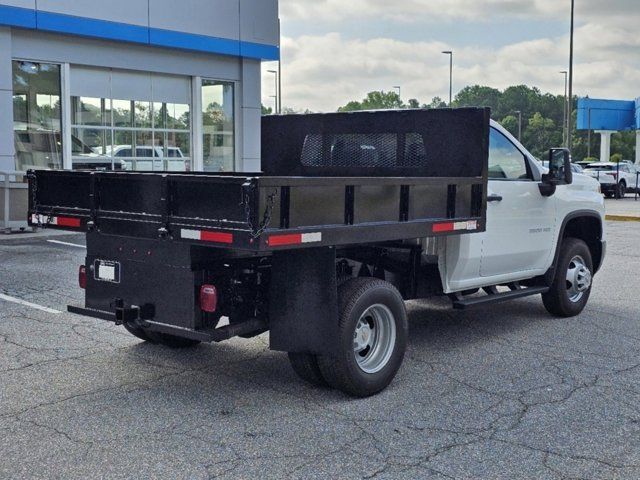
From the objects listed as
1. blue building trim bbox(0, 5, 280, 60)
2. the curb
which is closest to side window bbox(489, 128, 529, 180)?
blue building trim bbox(0, 5, 280, 60)

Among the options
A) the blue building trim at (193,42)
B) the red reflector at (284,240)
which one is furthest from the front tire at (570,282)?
the blue building trim at (193,42)

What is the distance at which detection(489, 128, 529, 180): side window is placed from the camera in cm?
725

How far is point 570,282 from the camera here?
324 inches

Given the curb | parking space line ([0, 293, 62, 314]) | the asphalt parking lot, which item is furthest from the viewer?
the curb

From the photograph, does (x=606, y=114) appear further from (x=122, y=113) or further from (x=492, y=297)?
(x=492, y=297)

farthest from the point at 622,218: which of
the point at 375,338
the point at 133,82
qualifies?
the point at 375,338

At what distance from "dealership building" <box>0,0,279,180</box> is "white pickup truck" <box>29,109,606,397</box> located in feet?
39.2

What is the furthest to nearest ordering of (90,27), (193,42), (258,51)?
(258,51) → (193,42) → (90,27)

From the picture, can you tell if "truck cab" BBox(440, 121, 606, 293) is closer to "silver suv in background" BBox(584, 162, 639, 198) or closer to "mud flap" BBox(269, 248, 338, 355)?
"mud flap" BBox(269, 248, 338, 355)

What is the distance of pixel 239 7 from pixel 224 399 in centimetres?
1815

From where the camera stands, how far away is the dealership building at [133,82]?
58.9 ft

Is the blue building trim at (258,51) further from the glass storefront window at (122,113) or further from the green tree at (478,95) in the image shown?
the green tree at (478,95)

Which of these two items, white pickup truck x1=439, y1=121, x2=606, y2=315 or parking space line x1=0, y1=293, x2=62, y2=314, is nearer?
white pickup truck x1=439, y1=121, x2=606, y2=315

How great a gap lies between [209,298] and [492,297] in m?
3.05
